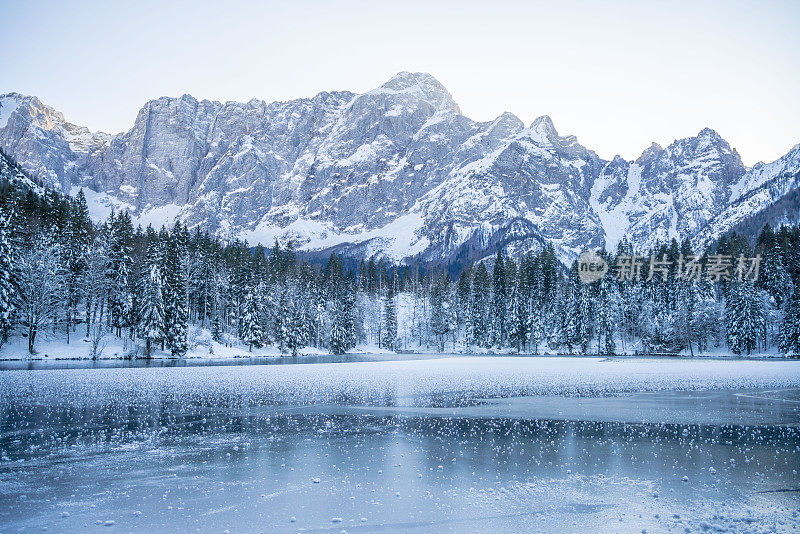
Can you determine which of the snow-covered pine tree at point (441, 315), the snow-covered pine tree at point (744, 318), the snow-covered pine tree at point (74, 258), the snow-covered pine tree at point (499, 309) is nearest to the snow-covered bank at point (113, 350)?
the snow-covered pine tree at point (74, 258)

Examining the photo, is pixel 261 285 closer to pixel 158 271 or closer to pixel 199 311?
pixel 199 311

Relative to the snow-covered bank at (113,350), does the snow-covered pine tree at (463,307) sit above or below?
above

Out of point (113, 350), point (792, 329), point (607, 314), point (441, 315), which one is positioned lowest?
point (113, 350)

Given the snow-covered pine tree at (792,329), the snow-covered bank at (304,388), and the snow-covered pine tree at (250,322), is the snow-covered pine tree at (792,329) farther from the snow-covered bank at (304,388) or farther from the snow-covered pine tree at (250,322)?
the snow-covered pine tree at (250,322)

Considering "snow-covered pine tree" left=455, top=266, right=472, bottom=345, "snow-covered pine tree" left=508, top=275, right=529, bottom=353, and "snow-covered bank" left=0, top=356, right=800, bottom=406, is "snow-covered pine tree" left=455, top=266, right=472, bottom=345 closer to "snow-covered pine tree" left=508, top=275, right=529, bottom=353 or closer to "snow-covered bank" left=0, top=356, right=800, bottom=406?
"snow-covered pine tree" left=508, top=275, right=529, bottom=353

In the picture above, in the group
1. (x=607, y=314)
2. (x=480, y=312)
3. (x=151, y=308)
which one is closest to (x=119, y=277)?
(x=151, y=308)

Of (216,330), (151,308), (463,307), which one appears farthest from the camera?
(463,307)

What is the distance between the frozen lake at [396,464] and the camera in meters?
10.4

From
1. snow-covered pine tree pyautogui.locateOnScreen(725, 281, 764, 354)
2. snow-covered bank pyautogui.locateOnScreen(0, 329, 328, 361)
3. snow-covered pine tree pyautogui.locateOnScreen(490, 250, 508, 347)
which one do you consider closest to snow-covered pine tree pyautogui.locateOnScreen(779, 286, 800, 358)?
snow-covered pine tree pyautogui.locateOnScreen(725, 281, 764, 354)

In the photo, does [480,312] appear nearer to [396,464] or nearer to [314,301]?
[314,301]

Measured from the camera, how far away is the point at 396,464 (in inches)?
578

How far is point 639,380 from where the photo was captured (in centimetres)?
4316

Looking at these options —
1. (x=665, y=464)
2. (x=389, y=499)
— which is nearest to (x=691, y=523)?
(x=665, y=464)

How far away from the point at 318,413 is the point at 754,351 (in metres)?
92.0
